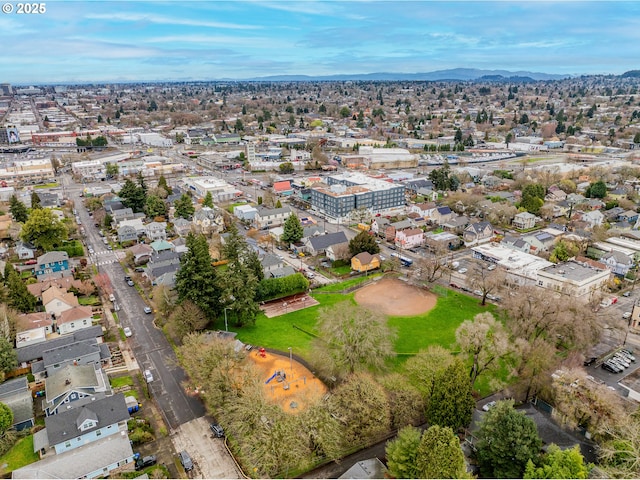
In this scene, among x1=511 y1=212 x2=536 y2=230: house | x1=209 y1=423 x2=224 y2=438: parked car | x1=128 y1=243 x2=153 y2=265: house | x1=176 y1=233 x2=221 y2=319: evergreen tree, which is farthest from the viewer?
x1=511 y1=212 x2=536 y2=230: house

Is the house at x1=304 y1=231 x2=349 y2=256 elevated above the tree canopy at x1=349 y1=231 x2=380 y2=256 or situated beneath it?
situated beneath

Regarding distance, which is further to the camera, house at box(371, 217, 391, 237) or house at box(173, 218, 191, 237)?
house at box(371, 217, 391, 237)

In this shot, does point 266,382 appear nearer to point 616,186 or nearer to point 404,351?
point 404,351

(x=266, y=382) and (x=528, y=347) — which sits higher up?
(x=528, y=347)

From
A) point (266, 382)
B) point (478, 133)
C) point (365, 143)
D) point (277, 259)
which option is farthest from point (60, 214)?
point (478, 133)

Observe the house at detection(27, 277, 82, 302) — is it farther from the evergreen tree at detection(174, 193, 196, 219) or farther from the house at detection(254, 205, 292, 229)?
the house at detection(254, 205, 292, 229)

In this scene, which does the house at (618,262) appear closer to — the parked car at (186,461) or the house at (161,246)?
the parked car at (186,461)

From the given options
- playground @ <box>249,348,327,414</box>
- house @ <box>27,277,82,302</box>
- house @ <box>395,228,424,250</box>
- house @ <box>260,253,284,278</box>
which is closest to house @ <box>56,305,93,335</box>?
house @ <box>27,277,82,302</box>
